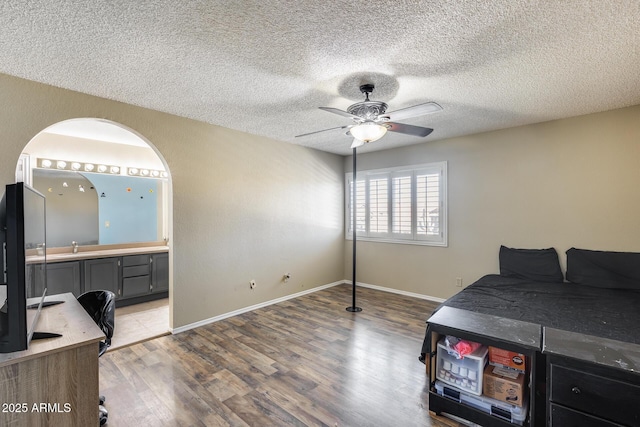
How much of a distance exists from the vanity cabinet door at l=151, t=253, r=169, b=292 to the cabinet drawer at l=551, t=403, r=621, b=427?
5.06 m

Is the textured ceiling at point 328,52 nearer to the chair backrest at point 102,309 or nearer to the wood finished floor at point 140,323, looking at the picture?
the chair backrest at point 102,309

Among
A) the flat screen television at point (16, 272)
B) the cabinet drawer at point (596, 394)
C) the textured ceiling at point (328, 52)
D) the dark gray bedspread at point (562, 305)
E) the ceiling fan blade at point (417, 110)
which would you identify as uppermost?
the textured ceiling at point (328, 52)

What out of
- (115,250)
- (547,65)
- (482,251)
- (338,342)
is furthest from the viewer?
(115,250)

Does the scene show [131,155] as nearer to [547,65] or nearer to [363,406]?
[363,406]

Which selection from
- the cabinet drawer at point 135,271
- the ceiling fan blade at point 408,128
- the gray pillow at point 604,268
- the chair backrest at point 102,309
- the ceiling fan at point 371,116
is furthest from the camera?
the cabinet drawer at point 135,271

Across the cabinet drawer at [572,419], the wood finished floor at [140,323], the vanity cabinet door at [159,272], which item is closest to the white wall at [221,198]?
the wood finished floor at [140,323]

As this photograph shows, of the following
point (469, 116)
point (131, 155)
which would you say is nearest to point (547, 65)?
point (469, 116)

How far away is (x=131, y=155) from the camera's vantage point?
502 centimetres

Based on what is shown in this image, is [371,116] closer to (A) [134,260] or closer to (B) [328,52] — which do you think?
(B) [328,52]

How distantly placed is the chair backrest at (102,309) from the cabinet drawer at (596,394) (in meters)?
2.92

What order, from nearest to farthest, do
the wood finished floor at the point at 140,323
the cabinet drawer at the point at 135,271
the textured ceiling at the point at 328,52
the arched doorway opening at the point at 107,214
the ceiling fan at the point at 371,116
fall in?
the textured ceiling at the point at 328,52
the ceiling fan at the point at 371,116
the wood finished floor at the point at 140,323
the arched doorway opening at the point at 107,214
the cabinet drawer at the point at 135,271

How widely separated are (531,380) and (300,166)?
4.09m

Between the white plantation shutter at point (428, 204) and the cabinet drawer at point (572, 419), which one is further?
the white plantation shutter at point (428, 204)

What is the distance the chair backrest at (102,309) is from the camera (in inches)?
86.9
